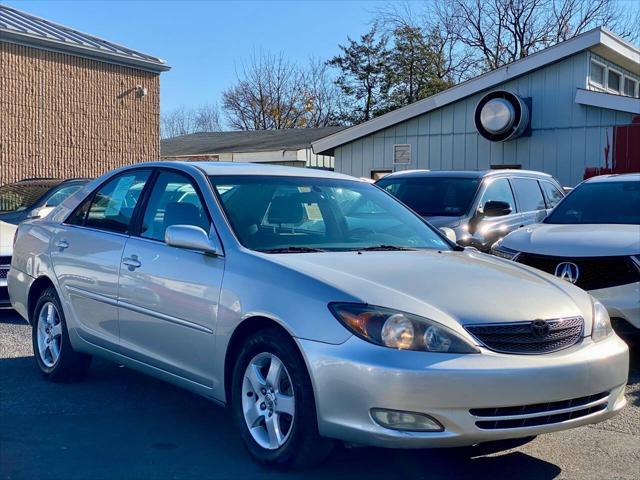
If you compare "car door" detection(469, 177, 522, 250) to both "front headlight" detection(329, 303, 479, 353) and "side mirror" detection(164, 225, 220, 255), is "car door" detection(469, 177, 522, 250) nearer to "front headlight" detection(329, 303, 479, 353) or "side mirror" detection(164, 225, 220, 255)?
"side mirror" detection(164, 225, 220, 255)

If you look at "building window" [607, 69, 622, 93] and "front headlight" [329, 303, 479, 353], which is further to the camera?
"building window" [607, 69, 622, 93]

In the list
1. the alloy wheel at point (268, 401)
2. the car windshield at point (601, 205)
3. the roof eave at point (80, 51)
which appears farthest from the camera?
the roof eave at point (80, 51)

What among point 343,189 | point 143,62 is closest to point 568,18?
point 143,62

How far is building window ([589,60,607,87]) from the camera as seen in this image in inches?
717

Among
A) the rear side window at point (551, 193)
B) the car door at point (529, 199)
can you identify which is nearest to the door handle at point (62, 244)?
the car door at point (529, 199)

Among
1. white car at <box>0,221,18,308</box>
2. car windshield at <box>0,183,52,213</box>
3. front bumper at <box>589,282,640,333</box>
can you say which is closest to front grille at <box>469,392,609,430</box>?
front bumper at <box>589,282,640,333</box>

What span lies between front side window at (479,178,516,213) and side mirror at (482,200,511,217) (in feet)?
0.98

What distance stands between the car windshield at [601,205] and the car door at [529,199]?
6.30 feet

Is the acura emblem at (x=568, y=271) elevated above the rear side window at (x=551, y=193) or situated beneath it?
situated beneath

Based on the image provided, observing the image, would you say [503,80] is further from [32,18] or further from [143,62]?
[32,18]

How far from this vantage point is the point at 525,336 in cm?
396

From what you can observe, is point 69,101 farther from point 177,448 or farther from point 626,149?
point 177,448

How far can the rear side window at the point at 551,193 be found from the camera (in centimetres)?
1148

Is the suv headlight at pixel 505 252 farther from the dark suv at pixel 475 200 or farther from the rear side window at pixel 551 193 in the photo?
the rear side window at pixel 551 193
